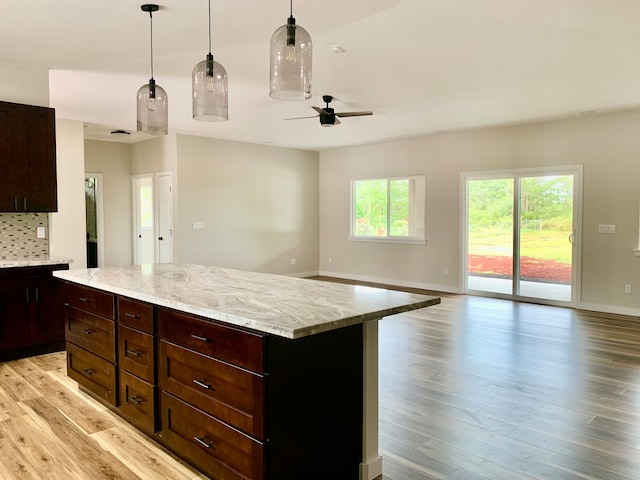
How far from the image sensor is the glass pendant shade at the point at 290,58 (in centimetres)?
216

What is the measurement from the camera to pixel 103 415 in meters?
3.03

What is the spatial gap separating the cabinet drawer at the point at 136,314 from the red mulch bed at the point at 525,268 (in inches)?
243

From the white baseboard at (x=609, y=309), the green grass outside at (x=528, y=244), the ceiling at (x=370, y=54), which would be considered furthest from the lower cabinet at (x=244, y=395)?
the green grass outside at (x=528, y=244)

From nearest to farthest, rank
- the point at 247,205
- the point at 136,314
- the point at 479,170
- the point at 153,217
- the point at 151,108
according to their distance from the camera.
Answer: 1. the point at 136,314
2. the point at 151,108
3. the point at 479,170
4. the point at 153,217
5. the point at 247,205

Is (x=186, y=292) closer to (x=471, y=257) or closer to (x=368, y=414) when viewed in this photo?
(x=368, y=414)

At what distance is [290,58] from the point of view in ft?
7.17

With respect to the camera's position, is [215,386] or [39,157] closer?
[215,386]

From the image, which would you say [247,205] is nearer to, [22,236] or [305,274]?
[305,274]

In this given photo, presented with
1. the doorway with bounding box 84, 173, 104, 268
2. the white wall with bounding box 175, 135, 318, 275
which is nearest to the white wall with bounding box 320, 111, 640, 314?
the white wall with bounding box 175, 135, 318, 275

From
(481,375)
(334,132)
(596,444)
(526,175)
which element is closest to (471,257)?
(526,175)

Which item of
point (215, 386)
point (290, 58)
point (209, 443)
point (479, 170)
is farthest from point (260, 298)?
point (479, 170)

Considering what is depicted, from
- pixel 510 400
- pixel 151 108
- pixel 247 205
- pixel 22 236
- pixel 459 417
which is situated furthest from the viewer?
pixel 247 205

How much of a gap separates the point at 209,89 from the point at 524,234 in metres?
5.88

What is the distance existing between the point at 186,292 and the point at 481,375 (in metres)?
2.63
